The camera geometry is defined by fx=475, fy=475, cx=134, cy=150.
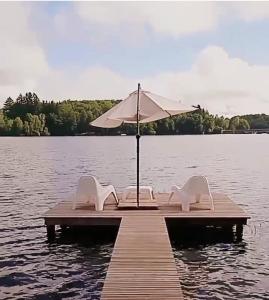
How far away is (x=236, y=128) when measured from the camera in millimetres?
153375

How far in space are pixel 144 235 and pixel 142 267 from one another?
6.83ft

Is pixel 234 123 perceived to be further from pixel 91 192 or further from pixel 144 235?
pixel 144 235

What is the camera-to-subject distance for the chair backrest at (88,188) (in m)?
11.8

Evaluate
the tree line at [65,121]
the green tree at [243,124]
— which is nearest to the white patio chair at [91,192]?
the tree line at [65,121]

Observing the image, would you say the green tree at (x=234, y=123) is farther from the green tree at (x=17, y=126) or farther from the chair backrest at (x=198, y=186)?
the chair backrest at (x=198, y=186)

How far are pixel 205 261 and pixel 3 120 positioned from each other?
12554cm

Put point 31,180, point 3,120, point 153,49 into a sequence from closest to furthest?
point 31,180, point 153,49, point 3,120

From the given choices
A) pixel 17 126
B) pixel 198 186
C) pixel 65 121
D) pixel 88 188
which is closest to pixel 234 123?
pixel 65 121

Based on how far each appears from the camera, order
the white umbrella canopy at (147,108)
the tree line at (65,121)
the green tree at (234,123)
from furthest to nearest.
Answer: the green tree at (234,123) → the tree line at (65,121) → the white umbrella canopy at (147,108)

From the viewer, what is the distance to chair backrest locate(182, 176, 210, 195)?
11.7m

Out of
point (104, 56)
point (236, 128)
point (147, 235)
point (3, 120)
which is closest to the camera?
point (147, 235)

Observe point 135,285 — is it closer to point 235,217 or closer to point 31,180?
point 235,217

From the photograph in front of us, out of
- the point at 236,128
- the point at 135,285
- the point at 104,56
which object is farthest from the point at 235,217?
the point at 236,128

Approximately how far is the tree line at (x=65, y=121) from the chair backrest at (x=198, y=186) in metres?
102
